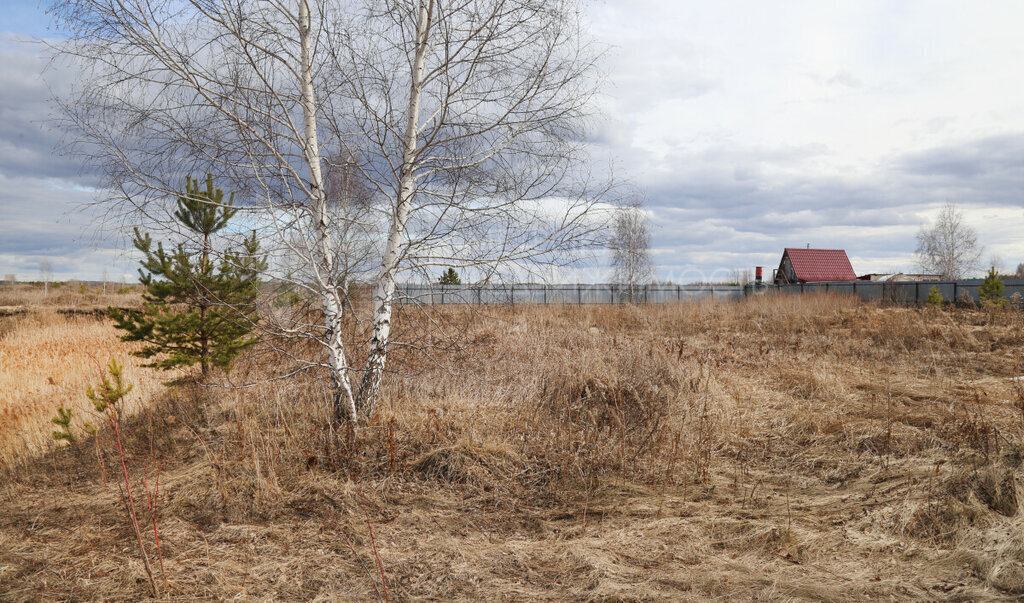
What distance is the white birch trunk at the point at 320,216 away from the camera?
498cm

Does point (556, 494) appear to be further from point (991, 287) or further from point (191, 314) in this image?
point (991, 287)

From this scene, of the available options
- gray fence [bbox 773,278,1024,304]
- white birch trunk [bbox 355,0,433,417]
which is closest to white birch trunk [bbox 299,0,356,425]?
white birch trunk [bbox 355,0,433,417]

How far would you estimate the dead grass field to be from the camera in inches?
128

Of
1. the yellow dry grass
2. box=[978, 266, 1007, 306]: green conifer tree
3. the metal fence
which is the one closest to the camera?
the metal fence

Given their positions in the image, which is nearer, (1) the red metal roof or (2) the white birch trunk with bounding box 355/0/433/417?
(2) the white birch trunk with bounding box 355/0/433/417

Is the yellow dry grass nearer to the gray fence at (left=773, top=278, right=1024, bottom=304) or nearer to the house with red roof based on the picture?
the gray fence at (left=773, top=278, right=1024, bottom=304)

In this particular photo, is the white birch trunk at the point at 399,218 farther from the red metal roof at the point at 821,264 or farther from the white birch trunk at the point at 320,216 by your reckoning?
the red metal roof at the point at 821,264

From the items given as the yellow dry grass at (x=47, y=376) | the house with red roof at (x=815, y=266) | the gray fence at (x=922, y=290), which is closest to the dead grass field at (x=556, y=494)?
the yellow dry grass at (x=47, y=376)

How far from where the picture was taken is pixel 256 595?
3.15 meters

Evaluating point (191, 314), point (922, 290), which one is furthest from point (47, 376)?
point (922, 290)

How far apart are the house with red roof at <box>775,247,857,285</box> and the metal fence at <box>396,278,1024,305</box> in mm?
4148

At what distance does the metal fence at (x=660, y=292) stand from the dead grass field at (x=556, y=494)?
0.64 metres

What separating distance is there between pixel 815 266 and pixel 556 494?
117ft

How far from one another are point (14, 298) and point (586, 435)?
3030 cm
